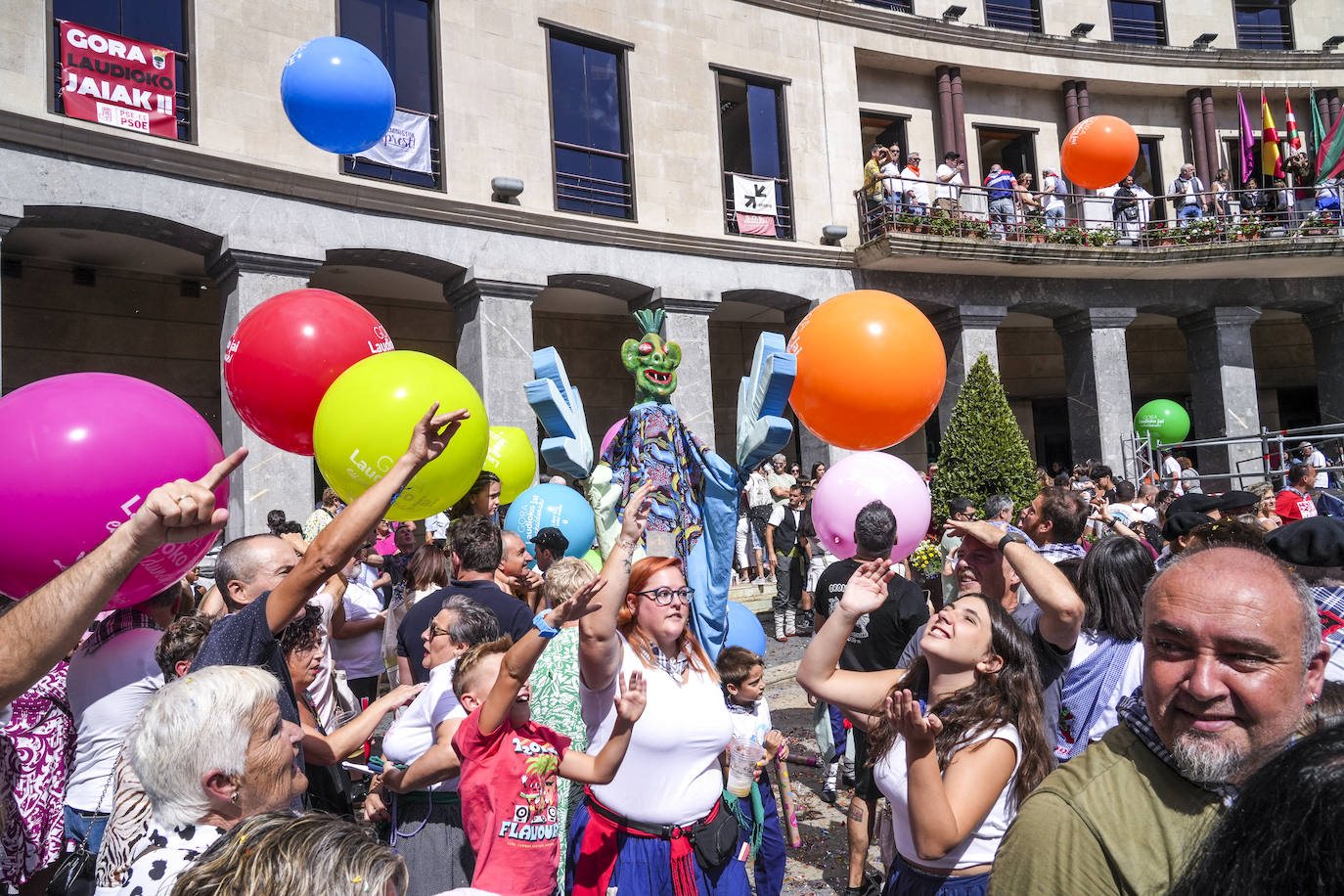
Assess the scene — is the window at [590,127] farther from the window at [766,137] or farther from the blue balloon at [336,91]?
the blue balloon at [336,91]

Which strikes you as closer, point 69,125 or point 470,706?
point 470,706

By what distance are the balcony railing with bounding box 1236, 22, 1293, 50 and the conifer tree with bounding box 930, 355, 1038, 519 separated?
13132mm

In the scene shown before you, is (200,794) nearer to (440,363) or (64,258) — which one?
(440,363)

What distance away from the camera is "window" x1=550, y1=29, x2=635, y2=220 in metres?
13.2

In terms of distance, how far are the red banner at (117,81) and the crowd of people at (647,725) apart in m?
7.74

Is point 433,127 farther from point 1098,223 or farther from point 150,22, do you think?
point 1098,223

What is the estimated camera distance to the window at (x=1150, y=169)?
1842 centimetres

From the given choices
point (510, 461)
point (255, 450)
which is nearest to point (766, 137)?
point (255, 450)

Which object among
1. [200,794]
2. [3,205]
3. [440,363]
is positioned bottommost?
[200,794]

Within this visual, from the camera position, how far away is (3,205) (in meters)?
8.73

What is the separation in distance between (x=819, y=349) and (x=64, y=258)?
11027 mm

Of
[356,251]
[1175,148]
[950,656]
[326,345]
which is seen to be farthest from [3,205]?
[1175,148]

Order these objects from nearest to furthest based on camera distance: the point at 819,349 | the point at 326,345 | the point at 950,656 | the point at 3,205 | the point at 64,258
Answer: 1. the point at 950,656
2. the point at 326,345
3. the point at 819,349
4. the point at 3,205
5. the point at 64,258

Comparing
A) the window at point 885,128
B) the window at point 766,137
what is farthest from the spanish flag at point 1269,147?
Result: the window at point 766,137
